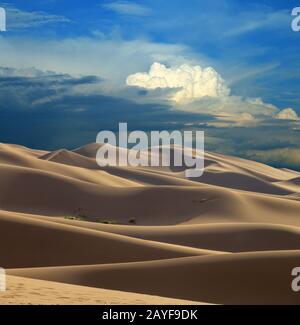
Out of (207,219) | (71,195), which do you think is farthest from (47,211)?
(207,219)

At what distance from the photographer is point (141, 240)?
67.5 ft

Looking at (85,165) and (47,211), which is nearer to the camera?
(47,211)

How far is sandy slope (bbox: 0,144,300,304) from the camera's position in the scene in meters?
13.5

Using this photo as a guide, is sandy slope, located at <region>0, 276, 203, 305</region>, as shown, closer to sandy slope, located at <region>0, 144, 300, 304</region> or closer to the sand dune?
sandy slope, located at <region>0, 144, 300, 304</region>

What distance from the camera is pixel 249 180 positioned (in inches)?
3285

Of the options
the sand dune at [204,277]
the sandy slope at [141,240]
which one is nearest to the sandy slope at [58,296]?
the sandy slope at [141,240]

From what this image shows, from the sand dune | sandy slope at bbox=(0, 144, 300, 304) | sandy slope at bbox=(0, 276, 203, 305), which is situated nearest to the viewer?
sandy slope at bbox=(0, 276, 203, 305)

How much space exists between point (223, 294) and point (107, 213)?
27878 mm

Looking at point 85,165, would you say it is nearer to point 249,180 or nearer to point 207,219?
point 249,180

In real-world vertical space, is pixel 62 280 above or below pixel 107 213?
below

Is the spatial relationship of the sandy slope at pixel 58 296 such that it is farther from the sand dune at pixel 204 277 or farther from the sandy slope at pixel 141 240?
the sand dune at pixel 204 277

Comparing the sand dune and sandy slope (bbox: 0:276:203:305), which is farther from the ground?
the sand dune

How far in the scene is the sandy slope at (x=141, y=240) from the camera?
44.3 feet

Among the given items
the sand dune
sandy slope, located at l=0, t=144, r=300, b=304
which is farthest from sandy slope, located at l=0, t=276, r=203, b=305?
the sand dune
